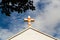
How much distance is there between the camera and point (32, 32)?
18.0 meters

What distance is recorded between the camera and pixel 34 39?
57.3ft

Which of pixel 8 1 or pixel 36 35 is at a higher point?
pixel 8 1

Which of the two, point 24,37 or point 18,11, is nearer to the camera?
point 18,11

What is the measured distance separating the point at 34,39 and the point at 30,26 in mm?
1467

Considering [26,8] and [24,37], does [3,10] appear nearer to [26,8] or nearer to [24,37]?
[26,8]

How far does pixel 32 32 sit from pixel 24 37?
99cm

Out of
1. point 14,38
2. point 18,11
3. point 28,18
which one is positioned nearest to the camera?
point 18,11

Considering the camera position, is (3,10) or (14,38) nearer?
(3,10)

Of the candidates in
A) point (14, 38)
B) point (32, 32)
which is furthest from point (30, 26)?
point (14, 38)

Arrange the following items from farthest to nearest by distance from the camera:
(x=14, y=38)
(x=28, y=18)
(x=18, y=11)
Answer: (x=28, y=18)
(x=14, y=38)
(x=18, y=11)

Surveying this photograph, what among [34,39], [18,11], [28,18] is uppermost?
[18,11]

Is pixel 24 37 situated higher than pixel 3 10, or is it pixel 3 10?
pixel 3 10

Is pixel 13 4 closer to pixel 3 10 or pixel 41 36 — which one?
pixel 3 10

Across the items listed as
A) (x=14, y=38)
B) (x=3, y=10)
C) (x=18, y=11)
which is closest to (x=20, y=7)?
(x=18, y=11)
